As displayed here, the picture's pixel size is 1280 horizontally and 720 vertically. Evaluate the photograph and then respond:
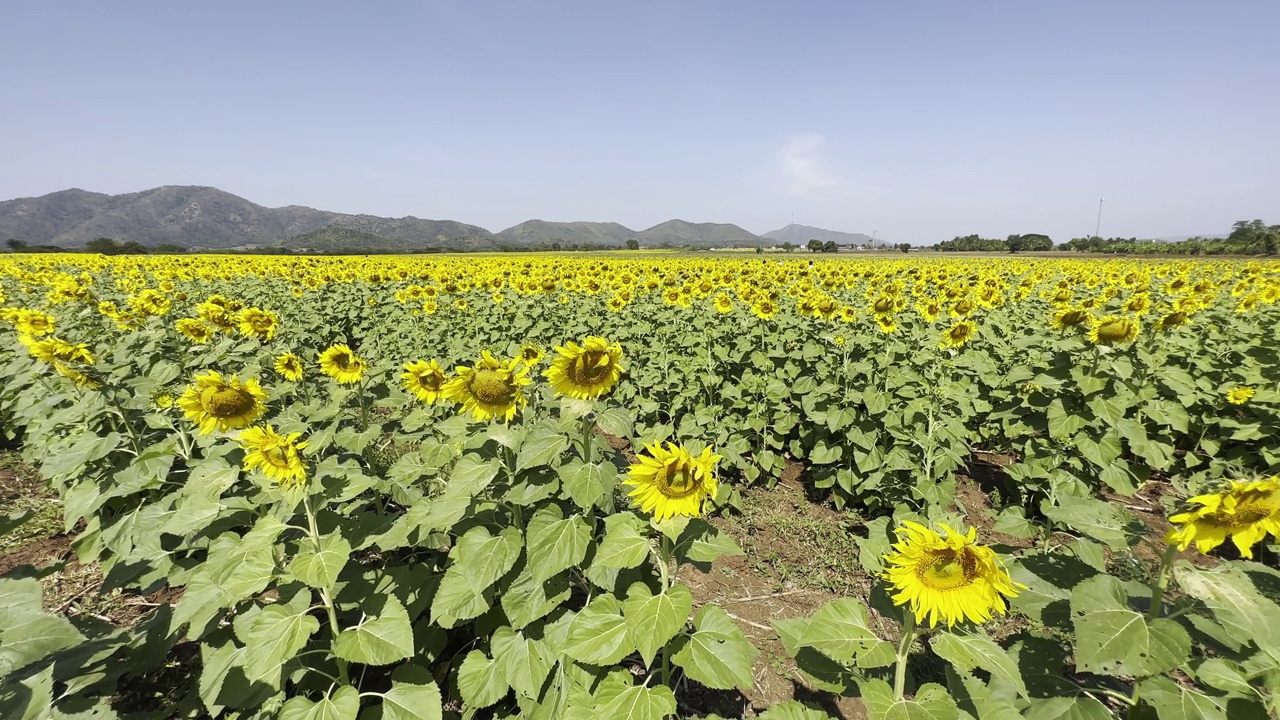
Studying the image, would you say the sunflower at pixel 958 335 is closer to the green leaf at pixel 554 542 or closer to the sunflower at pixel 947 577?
the sunflower at pixel 947 577

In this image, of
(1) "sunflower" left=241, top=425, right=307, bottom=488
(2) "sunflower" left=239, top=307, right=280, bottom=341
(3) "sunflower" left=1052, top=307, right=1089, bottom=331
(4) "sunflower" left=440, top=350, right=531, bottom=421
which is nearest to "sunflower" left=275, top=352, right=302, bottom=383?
(2) "sunflower" left=239, top=307, right=280, bottom=341

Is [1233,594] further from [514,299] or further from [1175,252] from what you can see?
[1175,252]

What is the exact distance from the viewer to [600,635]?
80.2 inches

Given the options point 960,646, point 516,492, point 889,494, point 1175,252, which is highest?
point 1175,252

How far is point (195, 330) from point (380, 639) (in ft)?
17.9

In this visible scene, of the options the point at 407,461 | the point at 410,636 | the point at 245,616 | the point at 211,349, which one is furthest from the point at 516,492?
the point at 211,349

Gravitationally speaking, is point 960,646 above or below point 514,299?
below

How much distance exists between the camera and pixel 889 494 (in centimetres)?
493

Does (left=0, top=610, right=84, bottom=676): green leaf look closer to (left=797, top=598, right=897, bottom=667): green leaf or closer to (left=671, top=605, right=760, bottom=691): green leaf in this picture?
(left=671, top=605, right=760, bottom=691): green leaf

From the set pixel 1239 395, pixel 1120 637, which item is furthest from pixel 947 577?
pixel 1239 395

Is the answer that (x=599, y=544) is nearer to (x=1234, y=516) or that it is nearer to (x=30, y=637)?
(x=30, y=637)

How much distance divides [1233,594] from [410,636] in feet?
10.2

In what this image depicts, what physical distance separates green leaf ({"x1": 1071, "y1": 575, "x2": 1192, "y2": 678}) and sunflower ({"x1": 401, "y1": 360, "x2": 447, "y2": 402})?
3438mm

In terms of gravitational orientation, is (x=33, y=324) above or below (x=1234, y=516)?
above
